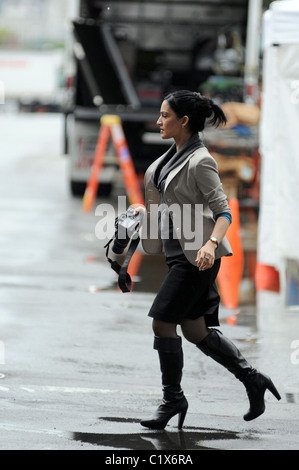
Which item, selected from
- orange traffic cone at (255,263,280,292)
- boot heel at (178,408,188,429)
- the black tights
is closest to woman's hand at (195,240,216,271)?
the black tights

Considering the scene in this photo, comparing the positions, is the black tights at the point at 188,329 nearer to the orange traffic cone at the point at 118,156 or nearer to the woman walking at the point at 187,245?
the woman walking at the point at 187,245

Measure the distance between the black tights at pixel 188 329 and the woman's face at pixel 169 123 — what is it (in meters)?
0.99

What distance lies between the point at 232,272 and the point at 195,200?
5.70 metres

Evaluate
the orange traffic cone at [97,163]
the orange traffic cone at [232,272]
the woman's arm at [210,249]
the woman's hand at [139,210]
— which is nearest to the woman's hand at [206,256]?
the woman's arm at [210,249]

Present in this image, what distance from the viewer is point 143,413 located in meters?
5.88

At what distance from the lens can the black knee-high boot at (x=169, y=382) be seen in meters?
5.48

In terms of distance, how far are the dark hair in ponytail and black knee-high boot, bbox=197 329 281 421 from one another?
112 centimetres

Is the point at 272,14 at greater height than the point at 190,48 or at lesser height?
greater

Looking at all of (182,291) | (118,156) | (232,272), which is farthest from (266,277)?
(118,156)

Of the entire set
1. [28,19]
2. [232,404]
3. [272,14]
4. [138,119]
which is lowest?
[28,19]
